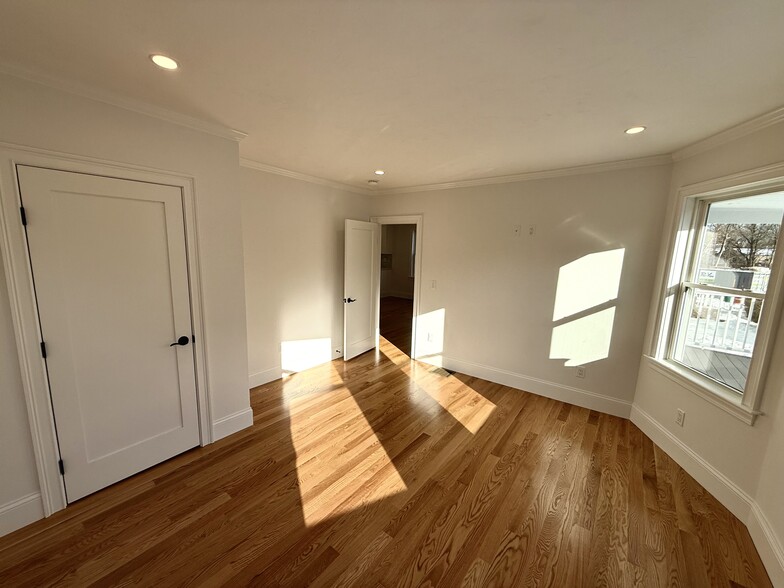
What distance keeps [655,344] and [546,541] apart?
2041 millimetres

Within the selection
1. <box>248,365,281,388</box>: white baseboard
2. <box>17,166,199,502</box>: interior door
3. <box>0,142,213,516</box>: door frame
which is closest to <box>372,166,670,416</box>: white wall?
<box>248,365,281,388</box>: white baseboard

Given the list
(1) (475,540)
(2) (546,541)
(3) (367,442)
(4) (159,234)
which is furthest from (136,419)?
(2) (546,541)

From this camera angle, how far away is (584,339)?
3.30 meters

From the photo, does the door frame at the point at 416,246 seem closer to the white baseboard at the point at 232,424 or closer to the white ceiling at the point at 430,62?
the white ceiling at the point at 430,62

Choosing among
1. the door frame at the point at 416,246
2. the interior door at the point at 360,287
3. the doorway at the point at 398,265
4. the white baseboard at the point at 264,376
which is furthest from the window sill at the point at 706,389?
the doorway at the point at 398,265

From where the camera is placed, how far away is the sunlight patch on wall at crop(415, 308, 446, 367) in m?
4.37

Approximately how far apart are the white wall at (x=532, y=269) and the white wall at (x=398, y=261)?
4.88 meters

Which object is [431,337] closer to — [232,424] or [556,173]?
[556,173]

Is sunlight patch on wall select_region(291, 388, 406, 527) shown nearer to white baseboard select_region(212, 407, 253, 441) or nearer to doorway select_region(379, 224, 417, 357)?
white baseboard select_region(212, 407, 253, 441)

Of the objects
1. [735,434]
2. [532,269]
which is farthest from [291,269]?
[735,434]

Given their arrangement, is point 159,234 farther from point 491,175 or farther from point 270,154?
point 491,175

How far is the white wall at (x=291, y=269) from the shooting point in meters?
3.45

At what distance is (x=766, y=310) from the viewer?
1937mm

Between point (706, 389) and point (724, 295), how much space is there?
0.72m
